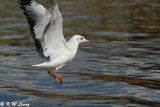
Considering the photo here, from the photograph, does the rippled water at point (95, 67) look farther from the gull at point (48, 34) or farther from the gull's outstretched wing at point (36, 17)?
the gull's outstretched wing at point (36, 17)

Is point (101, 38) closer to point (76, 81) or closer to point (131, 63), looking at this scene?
point (131, 63)

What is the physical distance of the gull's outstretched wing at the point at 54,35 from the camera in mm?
7898

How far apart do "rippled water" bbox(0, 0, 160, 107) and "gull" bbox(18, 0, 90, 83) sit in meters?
0.81

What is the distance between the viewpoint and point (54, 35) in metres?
8.43

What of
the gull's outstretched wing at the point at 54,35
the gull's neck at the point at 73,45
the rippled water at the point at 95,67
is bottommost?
the rippled water at the point at 95,67

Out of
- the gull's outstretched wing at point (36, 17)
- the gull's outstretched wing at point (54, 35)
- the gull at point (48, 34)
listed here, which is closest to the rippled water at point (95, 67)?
the gull at point (48, 34)

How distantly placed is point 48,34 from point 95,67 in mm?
2974

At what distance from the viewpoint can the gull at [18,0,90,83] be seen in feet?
26.7

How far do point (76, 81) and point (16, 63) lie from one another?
2957 mm

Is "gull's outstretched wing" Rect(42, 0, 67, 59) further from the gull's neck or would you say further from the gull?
the gull's neck

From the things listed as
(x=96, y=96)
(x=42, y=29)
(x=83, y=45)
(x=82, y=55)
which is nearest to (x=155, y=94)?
(x=96, y=96)

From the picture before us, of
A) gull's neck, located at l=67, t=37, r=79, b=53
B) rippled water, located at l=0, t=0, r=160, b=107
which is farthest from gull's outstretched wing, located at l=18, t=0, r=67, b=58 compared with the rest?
rippled water, located at l=0, t=0, r=160, b=107

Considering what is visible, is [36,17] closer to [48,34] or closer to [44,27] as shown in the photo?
[44,27]

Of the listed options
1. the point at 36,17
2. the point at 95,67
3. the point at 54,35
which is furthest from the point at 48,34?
the point at 95,67
